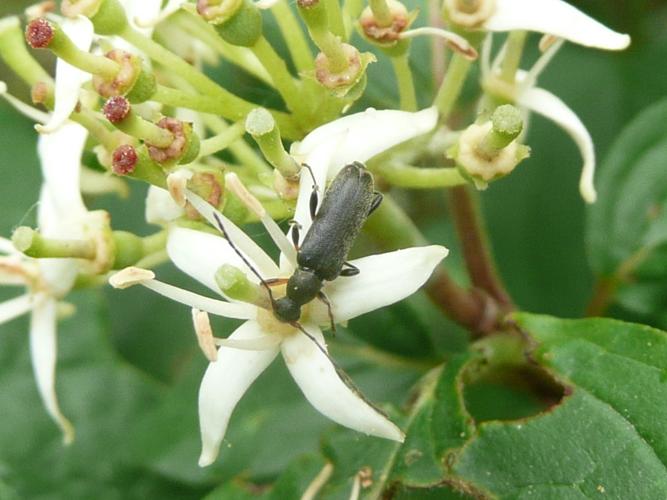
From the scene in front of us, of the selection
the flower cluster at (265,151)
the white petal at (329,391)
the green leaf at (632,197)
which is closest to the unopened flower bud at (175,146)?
the flower cluster at (265,151)

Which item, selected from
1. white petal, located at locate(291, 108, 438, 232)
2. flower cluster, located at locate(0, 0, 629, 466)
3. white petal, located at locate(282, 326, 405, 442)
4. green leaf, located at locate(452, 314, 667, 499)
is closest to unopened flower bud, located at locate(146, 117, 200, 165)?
flower cluster, located at locate(0, 0, 629, 466)

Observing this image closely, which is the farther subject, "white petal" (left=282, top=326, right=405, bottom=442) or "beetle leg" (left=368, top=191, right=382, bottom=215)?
"beetle leg" (left=368, top=191, right=382, bottom=215)

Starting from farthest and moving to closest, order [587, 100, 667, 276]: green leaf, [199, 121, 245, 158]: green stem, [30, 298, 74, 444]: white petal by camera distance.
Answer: [587, 100, 667, 276]: green leaf, [30, 298, 74, 444]: white petal, [199, 121, 245, 158]: green stem

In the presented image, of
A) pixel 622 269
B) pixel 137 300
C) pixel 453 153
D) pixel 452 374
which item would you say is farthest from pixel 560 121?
pixel 137 300

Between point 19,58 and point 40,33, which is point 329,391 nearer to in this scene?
point 40,33

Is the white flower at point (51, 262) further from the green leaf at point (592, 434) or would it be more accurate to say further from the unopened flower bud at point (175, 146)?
the green leaf at point (592, 434)

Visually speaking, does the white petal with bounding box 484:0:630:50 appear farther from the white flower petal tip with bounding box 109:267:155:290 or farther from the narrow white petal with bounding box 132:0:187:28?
the white flower petal tip with bounding box 109:267:155:290

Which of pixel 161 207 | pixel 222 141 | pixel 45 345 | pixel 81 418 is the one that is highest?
pixel 222 141

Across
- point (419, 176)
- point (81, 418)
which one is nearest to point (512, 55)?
point (419, 176)
